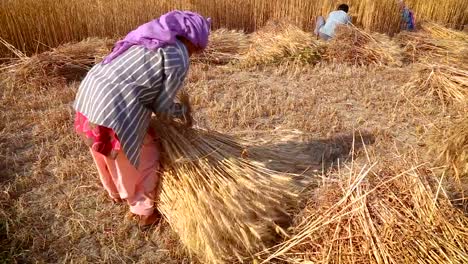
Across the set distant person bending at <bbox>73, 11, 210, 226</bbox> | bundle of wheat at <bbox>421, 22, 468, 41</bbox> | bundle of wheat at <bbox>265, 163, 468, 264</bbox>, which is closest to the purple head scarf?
distant person bending at <bbox>73, 11, 210, 226</bbox>

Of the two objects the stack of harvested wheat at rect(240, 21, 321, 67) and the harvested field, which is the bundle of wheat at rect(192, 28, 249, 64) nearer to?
the harvested field

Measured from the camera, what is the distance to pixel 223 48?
5.30 meters

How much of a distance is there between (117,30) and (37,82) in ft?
4.91

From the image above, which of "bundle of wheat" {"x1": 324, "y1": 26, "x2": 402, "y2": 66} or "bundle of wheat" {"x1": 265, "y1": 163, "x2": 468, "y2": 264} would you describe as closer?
"bundle of wheat" {"x1": 265, "y1": 163, "x2": 468, "y2": 264}

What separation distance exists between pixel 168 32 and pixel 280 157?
113 cm

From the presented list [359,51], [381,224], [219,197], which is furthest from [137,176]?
[359,51]

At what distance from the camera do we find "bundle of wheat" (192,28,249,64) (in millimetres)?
5141

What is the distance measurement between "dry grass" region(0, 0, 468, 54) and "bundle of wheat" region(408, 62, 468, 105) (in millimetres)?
1963

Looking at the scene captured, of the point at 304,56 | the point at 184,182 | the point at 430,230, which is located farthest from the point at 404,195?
the point at 304,56

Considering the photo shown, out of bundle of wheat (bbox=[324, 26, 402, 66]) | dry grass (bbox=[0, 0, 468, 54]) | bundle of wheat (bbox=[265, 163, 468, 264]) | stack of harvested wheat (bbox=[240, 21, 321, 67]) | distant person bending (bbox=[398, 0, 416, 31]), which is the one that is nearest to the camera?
bundle of wheat (bbox=[265, 163, 468, 264])

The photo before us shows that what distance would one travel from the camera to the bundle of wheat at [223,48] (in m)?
5.14

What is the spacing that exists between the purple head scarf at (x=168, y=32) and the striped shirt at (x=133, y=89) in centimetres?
4

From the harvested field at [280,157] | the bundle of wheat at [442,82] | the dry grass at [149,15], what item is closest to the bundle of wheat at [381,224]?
the harvested field at [280,157]

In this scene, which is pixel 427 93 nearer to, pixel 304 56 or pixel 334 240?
pixel 304 56
